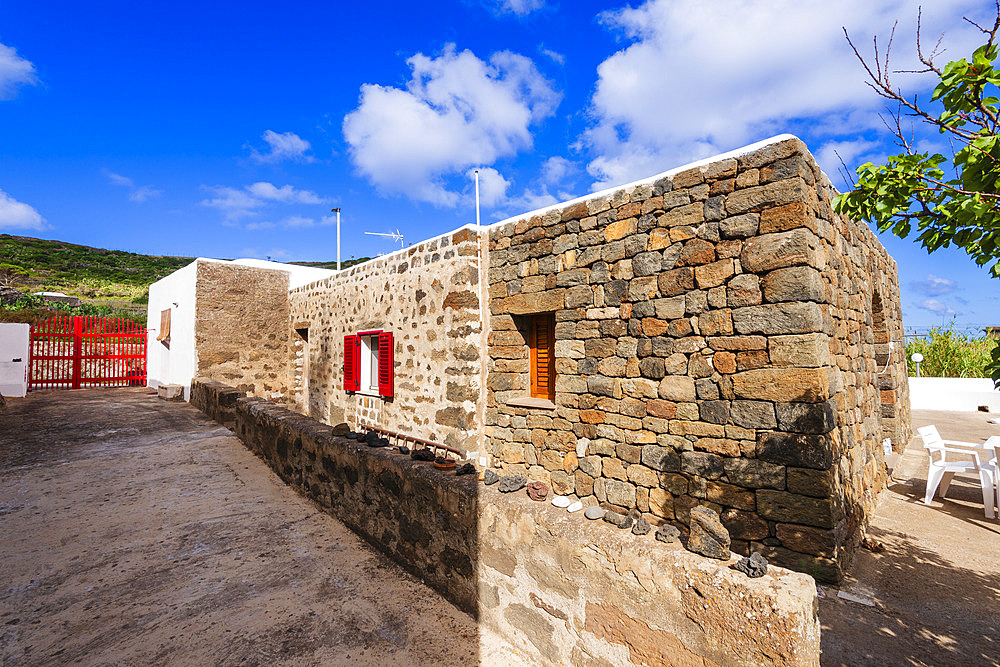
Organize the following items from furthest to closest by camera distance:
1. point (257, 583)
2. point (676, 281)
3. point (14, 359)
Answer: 1. point (14, 359)
2. point (676, 281)
3. point (257, 583)

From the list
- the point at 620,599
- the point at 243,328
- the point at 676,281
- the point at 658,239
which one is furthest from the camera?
the point at 243,328

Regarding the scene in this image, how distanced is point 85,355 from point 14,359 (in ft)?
8.07

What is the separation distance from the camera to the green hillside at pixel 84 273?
26.9m

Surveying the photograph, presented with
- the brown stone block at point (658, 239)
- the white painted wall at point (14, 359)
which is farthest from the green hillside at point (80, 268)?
the brown stone block at point (658, 239)

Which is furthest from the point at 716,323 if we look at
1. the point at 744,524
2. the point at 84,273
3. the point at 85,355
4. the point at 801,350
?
the point at 84,273

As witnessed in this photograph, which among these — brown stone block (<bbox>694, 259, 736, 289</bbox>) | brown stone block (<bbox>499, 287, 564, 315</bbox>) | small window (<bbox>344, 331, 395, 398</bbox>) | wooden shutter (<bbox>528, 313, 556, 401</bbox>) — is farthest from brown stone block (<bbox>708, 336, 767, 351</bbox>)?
small window (<bbox>344, 331, 395, 398</bbox>)

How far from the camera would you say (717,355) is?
3.57 m

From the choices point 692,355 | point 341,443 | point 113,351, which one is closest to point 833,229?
point 692,355

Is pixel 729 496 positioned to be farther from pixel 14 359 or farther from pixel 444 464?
pixel 14 359

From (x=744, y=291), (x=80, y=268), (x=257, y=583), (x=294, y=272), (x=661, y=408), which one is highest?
(x=80, y=268)

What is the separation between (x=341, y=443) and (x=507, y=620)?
1941 millimetres

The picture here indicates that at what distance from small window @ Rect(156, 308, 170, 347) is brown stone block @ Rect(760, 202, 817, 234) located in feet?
40.8

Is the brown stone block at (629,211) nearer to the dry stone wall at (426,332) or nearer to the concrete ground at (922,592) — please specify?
the dry stone wall at (426,332)

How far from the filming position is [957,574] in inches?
130
